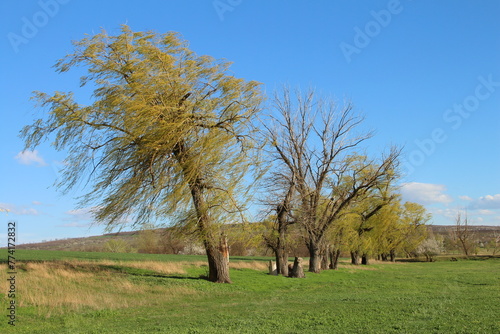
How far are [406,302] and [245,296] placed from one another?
247 inches

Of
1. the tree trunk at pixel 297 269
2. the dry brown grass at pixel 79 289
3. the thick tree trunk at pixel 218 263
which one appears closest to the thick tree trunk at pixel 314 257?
the tree trunk at pixel 297 269

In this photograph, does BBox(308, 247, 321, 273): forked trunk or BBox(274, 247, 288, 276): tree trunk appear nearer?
BBox(274, 247, 288, 276): tree trunk

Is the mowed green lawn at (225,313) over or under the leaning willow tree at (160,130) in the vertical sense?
under

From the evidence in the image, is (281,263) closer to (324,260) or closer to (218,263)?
(218,263)

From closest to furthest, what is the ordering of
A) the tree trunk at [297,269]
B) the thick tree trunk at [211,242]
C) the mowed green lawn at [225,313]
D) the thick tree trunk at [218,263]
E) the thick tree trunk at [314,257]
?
the mowed green lawn at [225,313] → the thick tree trunk at [211,242] → the thick tree trunk at [218,263] → the tree trunk at [297,269] → the thick tree trunk at [314,257]

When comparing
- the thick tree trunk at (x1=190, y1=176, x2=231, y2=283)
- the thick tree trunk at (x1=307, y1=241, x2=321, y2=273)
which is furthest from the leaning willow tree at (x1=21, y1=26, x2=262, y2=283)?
the thick tree trunk at (x1=307, y1=241, x2=321, y2=273)

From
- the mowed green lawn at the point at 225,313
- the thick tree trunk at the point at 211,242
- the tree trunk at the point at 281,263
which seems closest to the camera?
the mowed green lawn at the point at 225,313

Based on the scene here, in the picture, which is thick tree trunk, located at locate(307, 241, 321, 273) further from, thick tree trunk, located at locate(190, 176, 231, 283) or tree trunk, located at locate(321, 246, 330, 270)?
thick tree trunk, located at locate(190, 176, 231, 283)

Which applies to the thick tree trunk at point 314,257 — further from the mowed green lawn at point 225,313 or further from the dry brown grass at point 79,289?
the dry brown grass at point 79,289

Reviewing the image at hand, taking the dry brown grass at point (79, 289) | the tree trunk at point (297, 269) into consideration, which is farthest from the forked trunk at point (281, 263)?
the dry brown grass at point (79, 289)

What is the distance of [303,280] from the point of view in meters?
24.5

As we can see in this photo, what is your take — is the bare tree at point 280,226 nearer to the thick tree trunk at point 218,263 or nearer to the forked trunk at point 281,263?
the forked trunk at point 281,263

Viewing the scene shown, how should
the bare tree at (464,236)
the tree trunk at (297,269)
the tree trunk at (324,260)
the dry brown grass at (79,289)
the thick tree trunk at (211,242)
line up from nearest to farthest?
the dry brown grass at (79,289) → the thick tree trunk at (211,242) → the tree trunk at (297,269) → the tree trunk at (324,260) → the bare tree at (464,236)

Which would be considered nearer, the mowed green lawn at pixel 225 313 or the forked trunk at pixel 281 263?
the mowed green lawn at pixel 225 313
